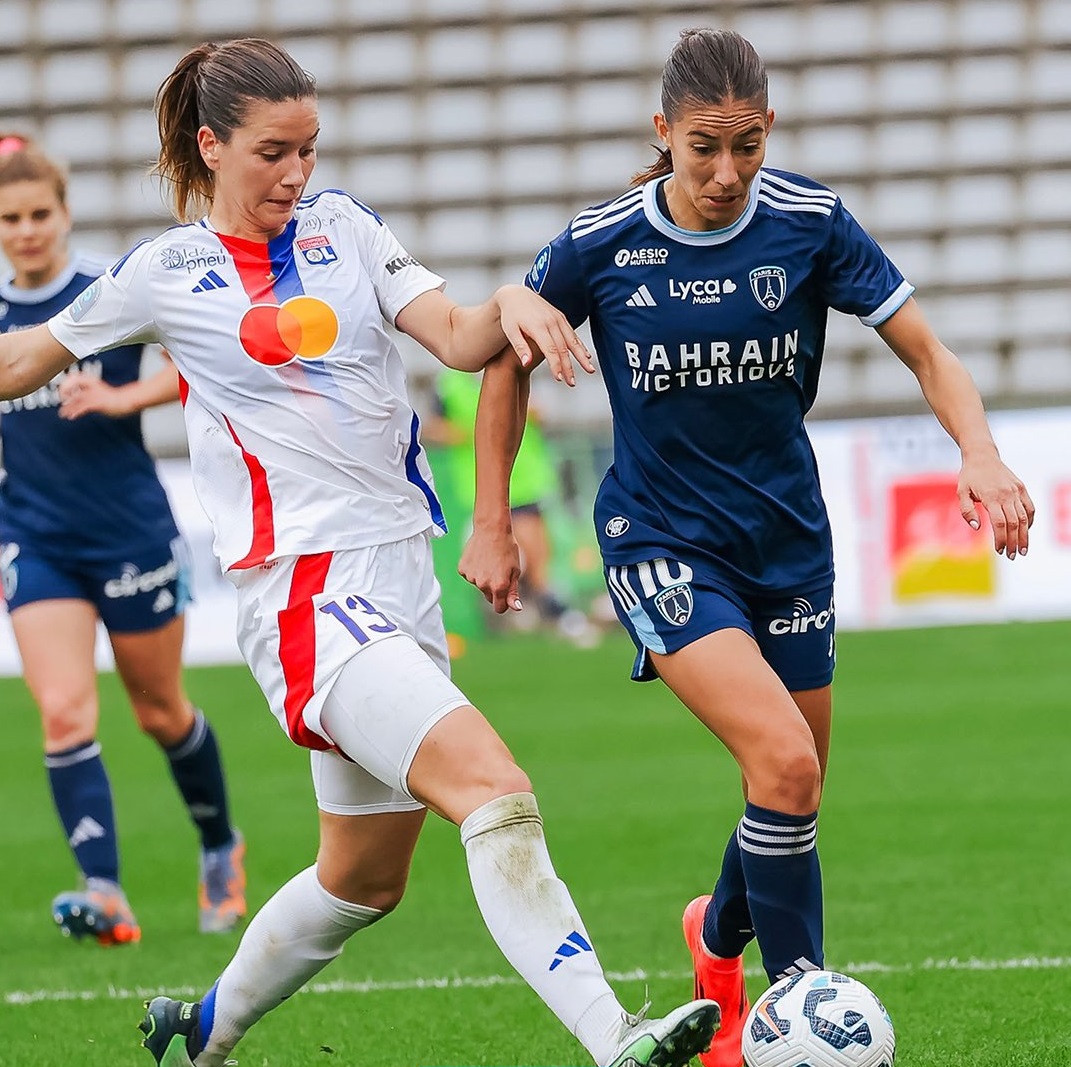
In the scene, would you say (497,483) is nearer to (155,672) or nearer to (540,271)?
(540,271)

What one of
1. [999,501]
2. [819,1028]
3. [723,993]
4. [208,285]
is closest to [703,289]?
[999,501]

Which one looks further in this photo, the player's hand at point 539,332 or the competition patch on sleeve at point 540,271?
the competition patch on sleeve at point 540,271

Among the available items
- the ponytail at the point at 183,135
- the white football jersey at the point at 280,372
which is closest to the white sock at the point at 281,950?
the white football jersey at the point at 280,372

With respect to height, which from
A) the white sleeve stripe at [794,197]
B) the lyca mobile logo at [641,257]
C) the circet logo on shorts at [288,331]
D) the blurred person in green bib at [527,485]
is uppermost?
the white sleeve stripe at [794,197]

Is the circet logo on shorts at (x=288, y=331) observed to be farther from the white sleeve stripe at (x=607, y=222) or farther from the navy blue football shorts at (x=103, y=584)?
the navy blue football shorts at (x=103, y=584)

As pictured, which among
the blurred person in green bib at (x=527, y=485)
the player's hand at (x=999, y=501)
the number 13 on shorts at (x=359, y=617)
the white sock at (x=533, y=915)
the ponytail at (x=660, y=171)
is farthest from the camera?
the blurred person in green bib at (x=527, y=485)

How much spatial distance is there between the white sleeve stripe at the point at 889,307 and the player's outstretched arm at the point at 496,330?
737mm

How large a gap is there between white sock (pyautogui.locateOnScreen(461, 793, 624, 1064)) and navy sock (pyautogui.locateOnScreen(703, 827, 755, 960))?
1072 millimetres

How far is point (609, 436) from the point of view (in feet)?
50.9

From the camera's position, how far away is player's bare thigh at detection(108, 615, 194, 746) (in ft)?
20.7

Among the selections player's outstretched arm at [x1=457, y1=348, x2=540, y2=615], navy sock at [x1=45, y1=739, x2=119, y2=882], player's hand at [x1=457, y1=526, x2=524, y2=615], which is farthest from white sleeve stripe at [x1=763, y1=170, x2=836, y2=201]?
navy sock at [x1=45, y1=739, x2=119, y2=882]

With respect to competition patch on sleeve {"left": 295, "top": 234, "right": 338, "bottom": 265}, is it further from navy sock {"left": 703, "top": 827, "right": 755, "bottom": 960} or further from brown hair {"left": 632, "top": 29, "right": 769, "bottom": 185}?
navy sock {"left": 703, "top": 827, "right": 755, "bottom": 960}

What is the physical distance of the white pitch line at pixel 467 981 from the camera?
5.17 meters

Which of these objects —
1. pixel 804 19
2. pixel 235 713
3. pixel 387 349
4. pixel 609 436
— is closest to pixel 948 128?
pixel 804 19
